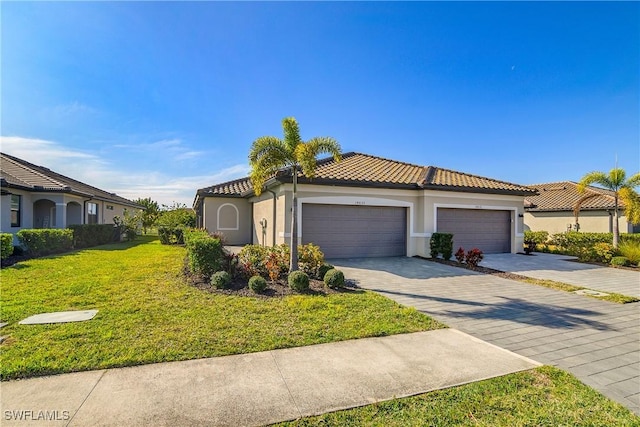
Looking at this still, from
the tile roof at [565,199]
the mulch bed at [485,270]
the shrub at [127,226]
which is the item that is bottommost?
the mulch bed at [485,270]

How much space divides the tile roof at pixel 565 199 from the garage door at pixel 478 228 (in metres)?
4.68

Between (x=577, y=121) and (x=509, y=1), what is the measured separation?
359 inches

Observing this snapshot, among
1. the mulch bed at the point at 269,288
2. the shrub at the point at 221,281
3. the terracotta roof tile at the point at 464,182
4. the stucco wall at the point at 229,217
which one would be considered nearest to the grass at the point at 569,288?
the terracotta roof tile at the point at 464,182

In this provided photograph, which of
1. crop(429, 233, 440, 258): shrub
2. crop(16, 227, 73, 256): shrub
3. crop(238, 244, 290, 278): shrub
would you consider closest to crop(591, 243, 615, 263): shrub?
crop(429, 233, 440, 258): shrub

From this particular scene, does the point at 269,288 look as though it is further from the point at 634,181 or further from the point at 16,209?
the point at 634,181

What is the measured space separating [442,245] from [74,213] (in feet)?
80.0

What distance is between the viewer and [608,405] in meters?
3.22

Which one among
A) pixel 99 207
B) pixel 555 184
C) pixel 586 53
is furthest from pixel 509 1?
pixel 99 207

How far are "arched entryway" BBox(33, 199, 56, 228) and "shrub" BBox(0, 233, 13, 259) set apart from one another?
769 cm

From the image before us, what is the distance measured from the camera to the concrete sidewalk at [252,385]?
9.59 feet

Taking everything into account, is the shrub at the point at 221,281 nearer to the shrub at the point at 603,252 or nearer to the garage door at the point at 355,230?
the garage door at the point at 355,230

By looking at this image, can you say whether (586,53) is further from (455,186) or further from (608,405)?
(608,405)

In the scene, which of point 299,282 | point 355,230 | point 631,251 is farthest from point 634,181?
point 299,282

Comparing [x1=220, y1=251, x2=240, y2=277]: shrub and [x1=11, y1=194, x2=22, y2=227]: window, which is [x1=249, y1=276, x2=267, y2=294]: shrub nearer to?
[x1=220, y1=251, x2=240, y2=277]: shrub
